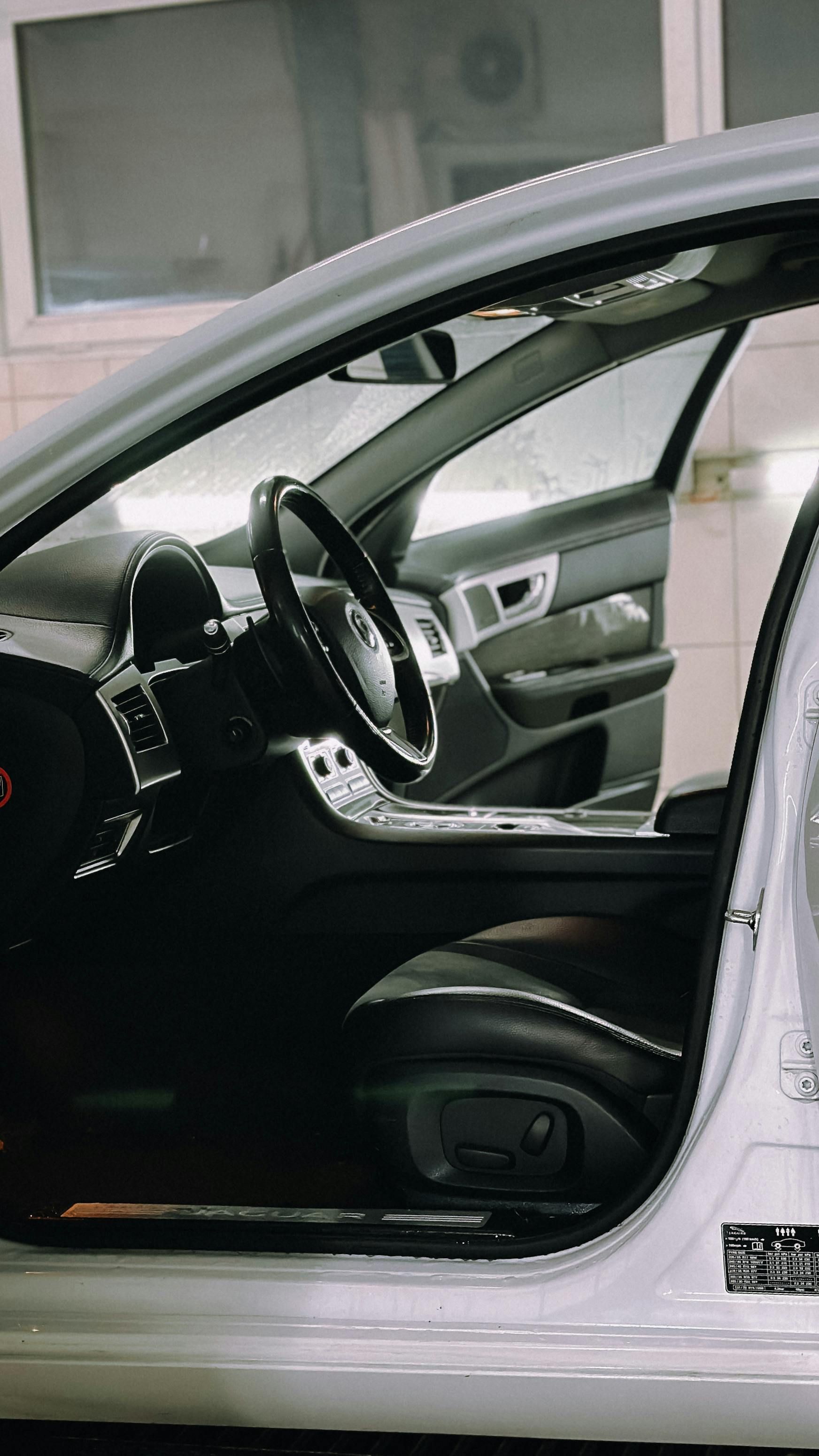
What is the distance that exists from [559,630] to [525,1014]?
1477 mm

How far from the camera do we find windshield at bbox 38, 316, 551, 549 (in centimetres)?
338

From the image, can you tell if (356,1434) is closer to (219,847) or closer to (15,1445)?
(15,1445)

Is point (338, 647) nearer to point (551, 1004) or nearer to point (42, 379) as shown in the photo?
point (551, 1004)

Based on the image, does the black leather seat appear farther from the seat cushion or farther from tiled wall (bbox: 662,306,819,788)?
tiled wall (bbox: 662,306,819,788)

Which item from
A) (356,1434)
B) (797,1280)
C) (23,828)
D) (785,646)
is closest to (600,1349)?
(797,1280)

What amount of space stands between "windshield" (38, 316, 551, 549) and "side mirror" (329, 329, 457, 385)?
1.99 metres

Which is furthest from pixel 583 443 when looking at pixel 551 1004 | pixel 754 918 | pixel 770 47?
pixel 754 918

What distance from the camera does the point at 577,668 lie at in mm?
2422

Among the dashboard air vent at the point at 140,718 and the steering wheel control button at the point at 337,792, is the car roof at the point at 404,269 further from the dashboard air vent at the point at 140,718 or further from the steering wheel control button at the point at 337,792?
the steering wheel control button at the point at 337,792

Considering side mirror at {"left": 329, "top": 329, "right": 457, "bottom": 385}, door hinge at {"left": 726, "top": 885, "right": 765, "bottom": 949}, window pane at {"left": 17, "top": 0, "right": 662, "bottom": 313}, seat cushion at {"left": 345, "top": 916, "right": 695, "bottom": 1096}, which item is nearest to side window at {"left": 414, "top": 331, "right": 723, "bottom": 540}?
window pane at {"left": 17, "top": 0, "right": 662, "bottom": 313}

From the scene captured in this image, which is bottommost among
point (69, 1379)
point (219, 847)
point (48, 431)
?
point (69, 1379)

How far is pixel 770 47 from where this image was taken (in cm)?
326

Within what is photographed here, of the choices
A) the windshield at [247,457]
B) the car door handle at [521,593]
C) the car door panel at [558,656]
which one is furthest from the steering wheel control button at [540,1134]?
the windshield at [247,457]

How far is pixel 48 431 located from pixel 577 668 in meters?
1.70
